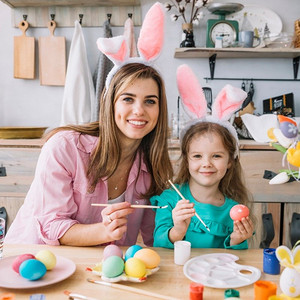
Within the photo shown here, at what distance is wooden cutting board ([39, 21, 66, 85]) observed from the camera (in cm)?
309

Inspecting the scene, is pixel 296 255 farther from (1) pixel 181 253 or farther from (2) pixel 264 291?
(1) pixel 181 253

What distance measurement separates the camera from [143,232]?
1.77 metres

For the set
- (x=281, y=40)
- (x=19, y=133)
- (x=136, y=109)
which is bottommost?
(x=19, y=133)

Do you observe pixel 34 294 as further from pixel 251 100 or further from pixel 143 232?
pixel 251 100

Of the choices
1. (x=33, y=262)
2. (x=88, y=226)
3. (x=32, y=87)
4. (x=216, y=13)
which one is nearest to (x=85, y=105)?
(x=32, y=87)

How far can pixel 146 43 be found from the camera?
150 cm

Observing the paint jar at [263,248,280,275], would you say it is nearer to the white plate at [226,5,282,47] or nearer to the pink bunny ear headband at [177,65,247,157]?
the pink bunny ear headband at [177,65,247,157]

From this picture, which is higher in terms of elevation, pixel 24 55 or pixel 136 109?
pixel 24 55

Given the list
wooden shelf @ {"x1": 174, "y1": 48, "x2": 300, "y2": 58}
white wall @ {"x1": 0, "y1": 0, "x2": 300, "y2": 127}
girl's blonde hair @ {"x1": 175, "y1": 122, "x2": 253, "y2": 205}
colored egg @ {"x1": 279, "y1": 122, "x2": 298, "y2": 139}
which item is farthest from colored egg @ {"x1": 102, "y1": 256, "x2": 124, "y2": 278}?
white wall @ {"x1": 0, "y1": 0, "x2": 300, "y2": 127}

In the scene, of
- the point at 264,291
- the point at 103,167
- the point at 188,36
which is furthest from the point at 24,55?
the point at 264,291

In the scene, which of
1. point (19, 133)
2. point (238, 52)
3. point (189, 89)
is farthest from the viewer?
point (238, 52)

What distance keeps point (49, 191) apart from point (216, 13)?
2.07 m

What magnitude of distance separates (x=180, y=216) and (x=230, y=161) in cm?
47

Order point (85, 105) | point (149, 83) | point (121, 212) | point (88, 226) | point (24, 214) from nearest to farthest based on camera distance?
point (121, 212), point (88, 226), point (149, 83), point (24, 214), point (85, 105)
